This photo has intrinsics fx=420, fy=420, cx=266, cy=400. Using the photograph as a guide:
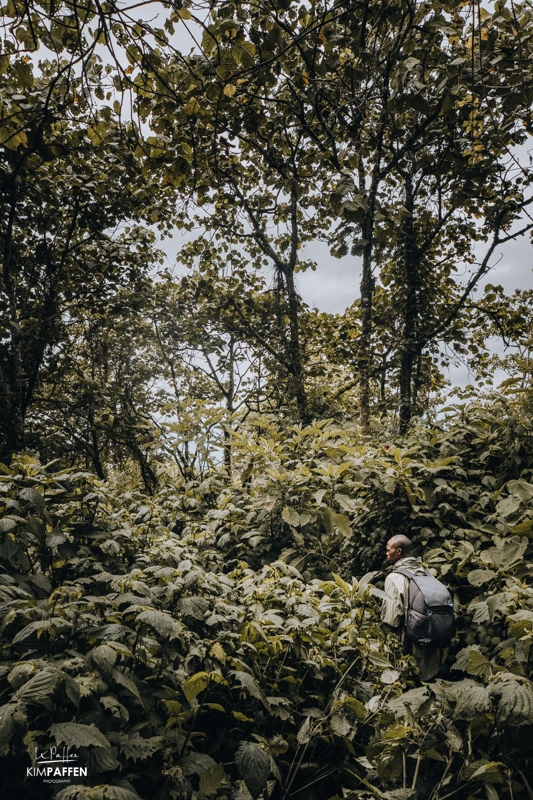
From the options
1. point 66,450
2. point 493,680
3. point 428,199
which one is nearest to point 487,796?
point 493,680

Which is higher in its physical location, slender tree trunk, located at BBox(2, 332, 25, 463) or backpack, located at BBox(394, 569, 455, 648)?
slender tree trunk, located at BBox(2, 332, 25, 463)

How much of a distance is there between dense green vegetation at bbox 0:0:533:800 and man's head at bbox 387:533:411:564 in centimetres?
22

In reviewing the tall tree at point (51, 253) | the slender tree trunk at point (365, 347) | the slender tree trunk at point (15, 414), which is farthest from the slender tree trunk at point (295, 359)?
the slender tree trunk at point (15, 414)

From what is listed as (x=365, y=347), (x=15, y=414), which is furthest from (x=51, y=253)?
(x=365, y=347)

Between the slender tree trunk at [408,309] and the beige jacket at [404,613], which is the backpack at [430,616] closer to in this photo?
the beige jacket at [404,613]

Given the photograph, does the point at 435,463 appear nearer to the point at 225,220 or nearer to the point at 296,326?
the point at 296,326

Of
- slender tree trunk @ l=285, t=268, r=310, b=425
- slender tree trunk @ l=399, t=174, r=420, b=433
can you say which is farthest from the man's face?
slender tree trunk @ l=399, t=174, r=420, b=433

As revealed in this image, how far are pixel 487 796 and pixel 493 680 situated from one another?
47cm

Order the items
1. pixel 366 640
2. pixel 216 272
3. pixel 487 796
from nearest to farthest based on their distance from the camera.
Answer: pixel 487 796, pixel 366 640, pixel 216 272

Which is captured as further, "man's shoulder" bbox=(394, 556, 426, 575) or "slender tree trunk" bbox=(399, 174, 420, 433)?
"slender tree trunk" bbox=(399, 174, 420, 433)

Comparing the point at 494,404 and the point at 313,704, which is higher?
the point at 494,404

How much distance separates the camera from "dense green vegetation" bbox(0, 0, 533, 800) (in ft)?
6.26

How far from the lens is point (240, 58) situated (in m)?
Result: 2.77

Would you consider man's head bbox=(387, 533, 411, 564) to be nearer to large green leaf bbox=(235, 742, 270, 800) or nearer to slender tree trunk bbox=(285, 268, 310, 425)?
large green leaf bbox=(235, 742, 270, 800)
